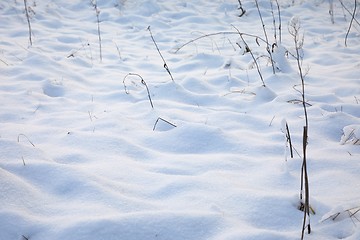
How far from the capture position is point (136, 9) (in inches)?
249

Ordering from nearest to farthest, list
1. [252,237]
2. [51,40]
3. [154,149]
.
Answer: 1. [252,237]
2. [154,149]
3. [51,40]

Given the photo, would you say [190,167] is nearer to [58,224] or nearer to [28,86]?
[58,224]

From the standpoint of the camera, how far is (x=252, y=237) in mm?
1154

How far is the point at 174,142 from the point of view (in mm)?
2014

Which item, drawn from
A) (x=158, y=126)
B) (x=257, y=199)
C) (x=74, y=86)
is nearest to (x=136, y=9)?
(x=74, y=86)

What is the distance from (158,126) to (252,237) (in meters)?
1.23

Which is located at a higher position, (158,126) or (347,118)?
(347,118)

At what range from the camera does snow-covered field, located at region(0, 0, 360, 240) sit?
4.09ft

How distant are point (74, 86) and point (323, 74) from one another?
96.3 inches

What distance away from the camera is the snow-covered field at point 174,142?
125 cm

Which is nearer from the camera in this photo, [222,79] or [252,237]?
[252,237]

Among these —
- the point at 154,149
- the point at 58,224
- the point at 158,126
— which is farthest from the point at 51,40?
the point at 58,224

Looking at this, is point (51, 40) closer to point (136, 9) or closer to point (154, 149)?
point (136, 9)

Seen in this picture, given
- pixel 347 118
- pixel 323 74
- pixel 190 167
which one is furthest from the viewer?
pixel 323 74
